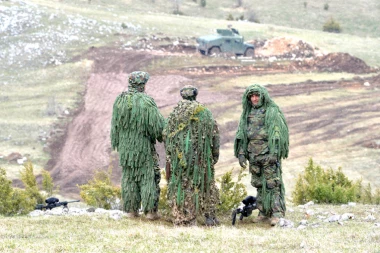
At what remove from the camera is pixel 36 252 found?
7.34 m

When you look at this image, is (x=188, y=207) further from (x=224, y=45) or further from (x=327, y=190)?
(x=224, y=45)

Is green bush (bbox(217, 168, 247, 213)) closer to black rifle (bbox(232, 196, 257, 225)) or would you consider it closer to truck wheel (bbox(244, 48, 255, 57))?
black rifle (bbox(232, 196, 257, 225))

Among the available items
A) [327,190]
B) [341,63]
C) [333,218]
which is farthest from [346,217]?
[341,63]

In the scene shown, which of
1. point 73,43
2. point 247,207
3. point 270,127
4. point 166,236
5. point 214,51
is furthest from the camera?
point 214,51

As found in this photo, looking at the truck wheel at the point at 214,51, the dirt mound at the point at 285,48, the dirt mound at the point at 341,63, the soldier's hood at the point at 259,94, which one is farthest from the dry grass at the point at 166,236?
the dirt mound at the point at 285,48

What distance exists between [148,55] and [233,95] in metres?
7.26

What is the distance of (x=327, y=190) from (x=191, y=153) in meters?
4.28

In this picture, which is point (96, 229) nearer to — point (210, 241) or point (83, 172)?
point (210, 241)

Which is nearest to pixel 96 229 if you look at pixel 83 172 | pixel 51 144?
pixel 83 172

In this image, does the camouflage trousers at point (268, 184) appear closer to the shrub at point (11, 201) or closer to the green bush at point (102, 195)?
the green bush at point (102, 195)

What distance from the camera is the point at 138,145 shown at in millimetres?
10383

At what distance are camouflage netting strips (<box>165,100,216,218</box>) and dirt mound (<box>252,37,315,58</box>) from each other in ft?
92.9

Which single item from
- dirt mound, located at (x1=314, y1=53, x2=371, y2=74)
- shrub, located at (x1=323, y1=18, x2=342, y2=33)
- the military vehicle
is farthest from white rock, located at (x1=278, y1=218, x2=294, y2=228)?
shrub, located at (x1=323, y1=18, x2=342, y2=33)

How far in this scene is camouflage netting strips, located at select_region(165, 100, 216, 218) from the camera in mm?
9859
